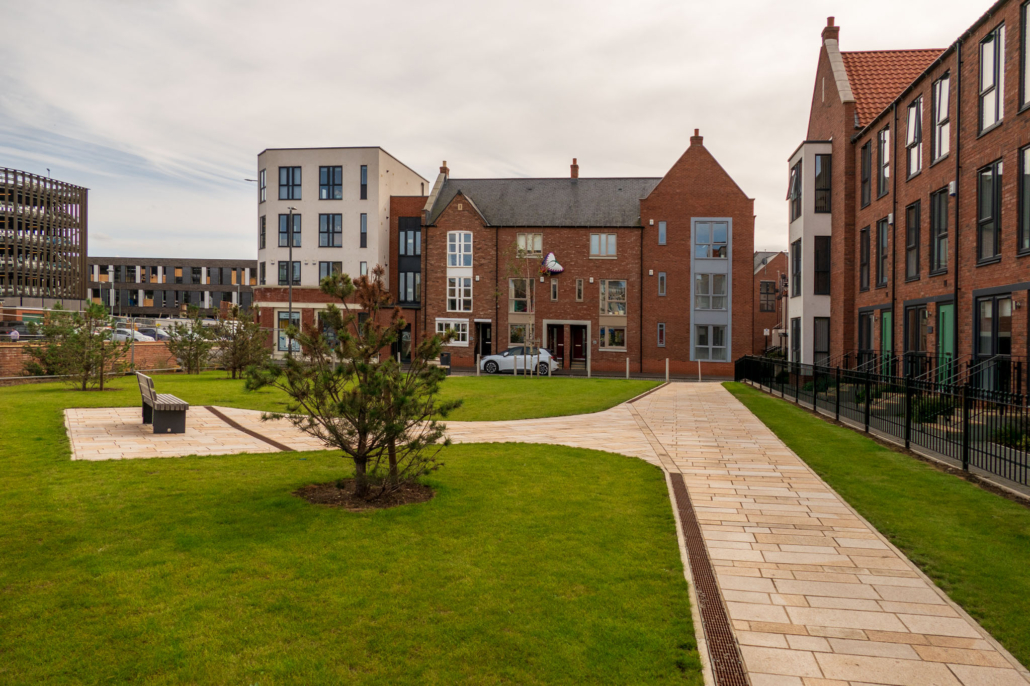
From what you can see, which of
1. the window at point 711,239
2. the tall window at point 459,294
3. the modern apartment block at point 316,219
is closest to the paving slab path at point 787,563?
the window at point 711,239

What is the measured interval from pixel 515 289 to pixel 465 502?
3737cm

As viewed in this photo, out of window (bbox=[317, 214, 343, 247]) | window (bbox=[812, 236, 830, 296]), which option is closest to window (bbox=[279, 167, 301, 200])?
window (bbox=[317, 214, 343, 247])

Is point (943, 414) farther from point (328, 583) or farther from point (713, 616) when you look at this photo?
Answer: point (328, 583)

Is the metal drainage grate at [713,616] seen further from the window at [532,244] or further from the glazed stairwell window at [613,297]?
the window at [532,244]

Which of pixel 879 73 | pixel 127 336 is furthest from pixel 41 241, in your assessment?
pixel 879 73

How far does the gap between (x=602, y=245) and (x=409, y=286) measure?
14.8 metres

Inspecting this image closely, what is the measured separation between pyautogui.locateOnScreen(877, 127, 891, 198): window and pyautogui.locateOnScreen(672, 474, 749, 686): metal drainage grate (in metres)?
20.2

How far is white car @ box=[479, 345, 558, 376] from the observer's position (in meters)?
36.3

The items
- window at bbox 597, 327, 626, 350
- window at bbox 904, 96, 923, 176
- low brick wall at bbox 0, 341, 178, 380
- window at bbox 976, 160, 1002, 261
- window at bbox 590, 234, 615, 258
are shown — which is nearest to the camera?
window at bbox 976, 160, 1002, 261

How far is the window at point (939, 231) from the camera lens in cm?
1892

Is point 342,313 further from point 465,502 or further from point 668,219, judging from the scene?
point 668,219

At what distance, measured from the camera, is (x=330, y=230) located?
49.7 m

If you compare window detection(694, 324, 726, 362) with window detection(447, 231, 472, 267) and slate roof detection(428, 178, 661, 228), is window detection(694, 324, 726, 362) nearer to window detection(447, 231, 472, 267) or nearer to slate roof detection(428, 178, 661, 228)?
slate roof detection(428, 178, 661, 228)

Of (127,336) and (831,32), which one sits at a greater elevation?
(831,32)
